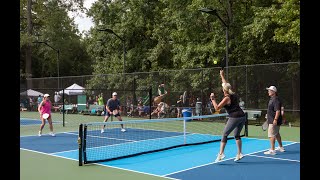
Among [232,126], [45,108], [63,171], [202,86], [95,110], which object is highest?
[202,86]

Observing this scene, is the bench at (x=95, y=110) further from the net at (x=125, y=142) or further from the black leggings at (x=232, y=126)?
the black leggings at (x=232, y=126)

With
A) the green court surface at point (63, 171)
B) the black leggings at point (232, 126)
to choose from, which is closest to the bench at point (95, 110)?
the green court surface at point (63, 171)

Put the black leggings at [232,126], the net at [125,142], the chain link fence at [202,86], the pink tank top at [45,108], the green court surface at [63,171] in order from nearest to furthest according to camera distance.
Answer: the green court surface at [63,171] < the black leggings at [232,126] < the net at [125,142] < the pink tank top at [45,108] < the chain link fence at [202,86]

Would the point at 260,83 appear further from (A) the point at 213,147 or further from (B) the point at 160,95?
(A) the point at 213,147

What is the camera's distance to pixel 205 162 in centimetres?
895

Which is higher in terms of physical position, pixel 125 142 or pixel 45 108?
pixel 45 108

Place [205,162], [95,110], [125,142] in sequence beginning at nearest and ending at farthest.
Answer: [205,162]
[125,142]
[95,110]

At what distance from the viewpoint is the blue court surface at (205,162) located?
7.60 metres

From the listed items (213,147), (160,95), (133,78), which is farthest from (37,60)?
(213,147)

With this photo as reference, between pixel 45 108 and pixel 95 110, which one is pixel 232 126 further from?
pixel 95 110

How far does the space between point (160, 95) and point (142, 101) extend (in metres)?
1.86

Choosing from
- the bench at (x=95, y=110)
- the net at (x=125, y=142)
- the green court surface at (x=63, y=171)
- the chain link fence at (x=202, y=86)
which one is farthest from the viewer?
the bench at (x=95, y=110)

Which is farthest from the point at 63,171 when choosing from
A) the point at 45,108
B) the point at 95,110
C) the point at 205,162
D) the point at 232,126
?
the point at 95,110

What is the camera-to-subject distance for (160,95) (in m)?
23.8
